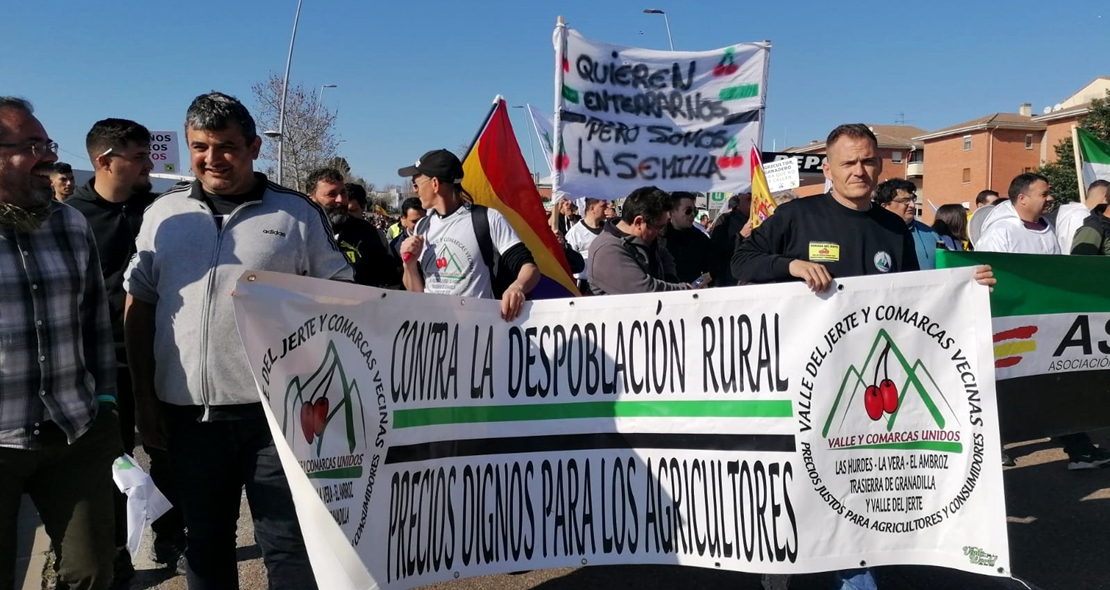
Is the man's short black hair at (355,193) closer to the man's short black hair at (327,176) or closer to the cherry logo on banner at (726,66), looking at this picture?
the man's short black hair at (327,176)

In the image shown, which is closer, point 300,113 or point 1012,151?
point 300,113

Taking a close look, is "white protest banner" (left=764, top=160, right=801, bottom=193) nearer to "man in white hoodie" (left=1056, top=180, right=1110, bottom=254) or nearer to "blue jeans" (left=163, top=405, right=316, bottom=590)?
"man in white hoodie" (left=1056, top=180, right=1110, bottom=254)

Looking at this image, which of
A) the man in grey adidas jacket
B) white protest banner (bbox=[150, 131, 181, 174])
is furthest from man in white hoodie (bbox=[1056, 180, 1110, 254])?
white protest banner (bbox=[150, 131, 181, 174])

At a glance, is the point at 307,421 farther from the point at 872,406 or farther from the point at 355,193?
the point at 355,193

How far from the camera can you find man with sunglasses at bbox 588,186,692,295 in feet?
14.4

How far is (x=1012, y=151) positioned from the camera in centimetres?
6372

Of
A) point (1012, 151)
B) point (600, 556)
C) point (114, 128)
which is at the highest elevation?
point (1012, 151)

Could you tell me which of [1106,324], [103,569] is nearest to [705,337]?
[103,569]

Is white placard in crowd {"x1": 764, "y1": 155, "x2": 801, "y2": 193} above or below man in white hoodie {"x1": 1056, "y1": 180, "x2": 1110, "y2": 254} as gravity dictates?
above

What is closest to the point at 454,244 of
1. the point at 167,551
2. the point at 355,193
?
the point at 355,193

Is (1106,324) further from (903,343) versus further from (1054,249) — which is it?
(903,343)

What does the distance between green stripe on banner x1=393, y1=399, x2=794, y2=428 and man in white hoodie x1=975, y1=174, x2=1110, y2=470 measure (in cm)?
362

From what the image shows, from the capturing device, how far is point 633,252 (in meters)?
4.50

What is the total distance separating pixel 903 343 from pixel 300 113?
97.0 ft
